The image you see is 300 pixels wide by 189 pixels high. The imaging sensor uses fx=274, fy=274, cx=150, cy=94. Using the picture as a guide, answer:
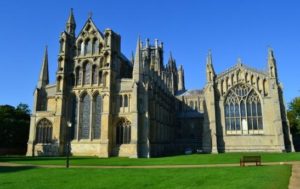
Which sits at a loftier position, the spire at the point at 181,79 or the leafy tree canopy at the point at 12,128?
the spire at the point at 181,79

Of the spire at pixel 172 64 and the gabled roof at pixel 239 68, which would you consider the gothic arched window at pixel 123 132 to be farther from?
the spire at pixel 172 64

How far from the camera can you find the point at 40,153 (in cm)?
5003

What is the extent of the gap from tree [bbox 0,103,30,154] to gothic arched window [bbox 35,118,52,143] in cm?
1205

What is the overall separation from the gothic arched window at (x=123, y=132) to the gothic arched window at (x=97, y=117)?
3.57 meters

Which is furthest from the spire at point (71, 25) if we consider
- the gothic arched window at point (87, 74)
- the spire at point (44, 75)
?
the gothic arched window at point (87, 74)

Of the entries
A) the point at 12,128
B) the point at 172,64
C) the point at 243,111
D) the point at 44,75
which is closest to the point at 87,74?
the point at 44,75

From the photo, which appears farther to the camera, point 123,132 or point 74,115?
point 74,115

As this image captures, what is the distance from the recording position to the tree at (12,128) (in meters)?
59.1

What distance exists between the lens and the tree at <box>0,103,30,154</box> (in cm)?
5909

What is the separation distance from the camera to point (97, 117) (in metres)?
50.4

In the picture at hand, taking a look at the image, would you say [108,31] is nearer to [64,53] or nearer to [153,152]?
[64,53]

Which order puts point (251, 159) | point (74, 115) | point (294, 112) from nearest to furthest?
point (251, 159)
point (74, 115)
point (294, 112)

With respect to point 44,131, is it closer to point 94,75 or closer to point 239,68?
point 94,75

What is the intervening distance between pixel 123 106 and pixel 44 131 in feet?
53.2
